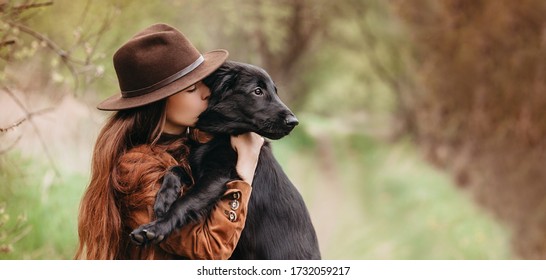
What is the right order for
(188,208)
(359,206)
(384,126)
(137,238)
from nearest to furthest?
(137,238) → (188,208) → (359,206) → (384,126)

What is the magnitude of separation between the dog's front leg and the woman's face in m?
0.19

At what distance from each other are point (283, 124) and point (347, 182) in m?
8.01

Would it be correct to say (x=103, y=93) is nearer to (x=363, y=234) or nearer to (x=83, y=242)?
(x=363, y=234)

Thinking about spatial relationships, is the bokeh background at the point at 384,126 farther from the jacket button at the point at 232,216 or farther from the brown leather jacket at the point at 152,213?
the jacket button at the point at 232,216

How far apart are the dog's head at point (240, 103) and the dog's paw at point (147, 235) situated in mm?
394

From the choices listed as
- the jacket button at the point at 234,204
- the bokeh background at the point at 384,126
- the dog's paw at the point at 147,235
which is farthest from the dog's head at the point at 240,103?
the bokeh background at the point at 384,126

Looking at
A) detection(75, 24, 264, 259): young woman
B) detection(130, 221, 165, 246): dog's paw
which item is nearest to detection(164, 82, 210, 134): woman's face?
detection(75, 24, 264, 259): young woman

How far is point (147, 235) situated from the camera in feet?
6.70

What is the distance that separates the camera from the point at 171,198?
7.11 ft

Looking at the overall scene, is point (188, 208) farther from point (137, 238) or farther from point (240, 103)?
point (240, 103)

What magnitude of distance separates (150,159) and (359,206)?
6.94 metres

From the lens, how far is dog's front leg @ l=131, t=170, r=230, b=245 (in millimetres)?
2051

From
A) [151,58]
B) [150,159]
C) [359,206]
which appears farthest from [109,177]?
[359,206]

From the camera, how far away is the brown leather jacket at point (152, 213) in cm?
219
